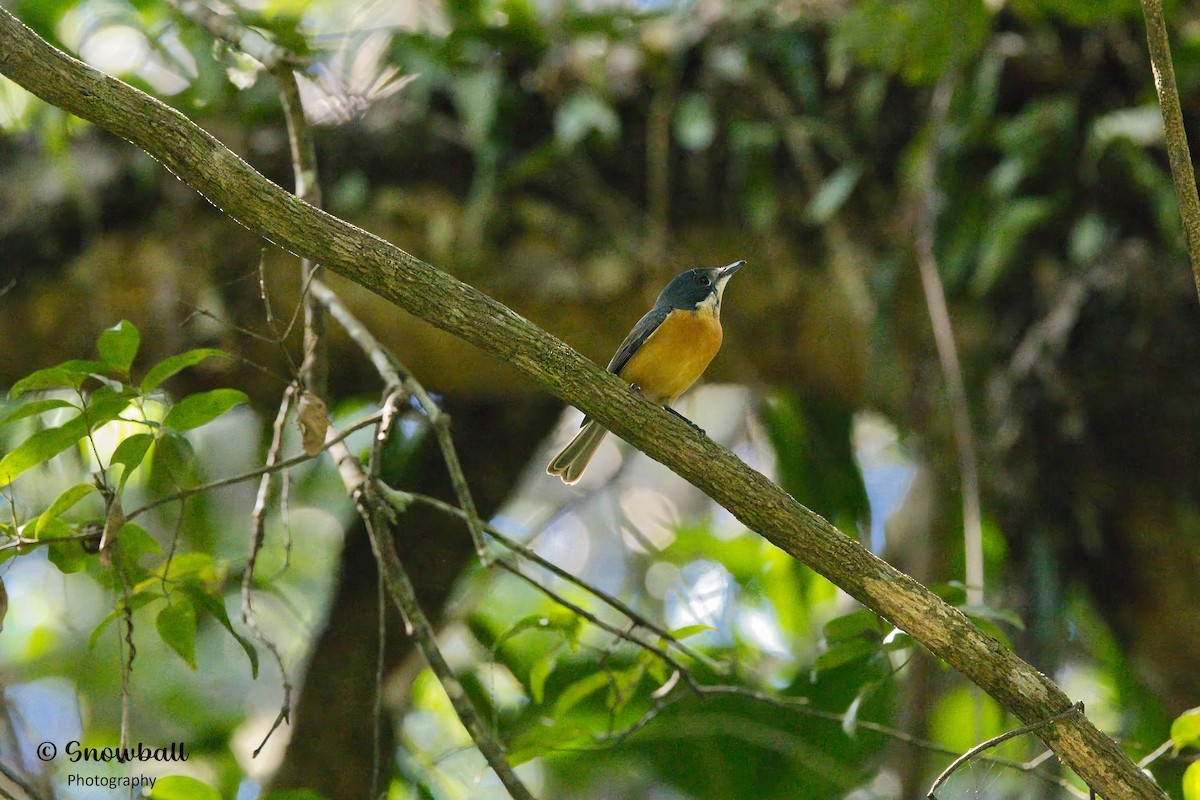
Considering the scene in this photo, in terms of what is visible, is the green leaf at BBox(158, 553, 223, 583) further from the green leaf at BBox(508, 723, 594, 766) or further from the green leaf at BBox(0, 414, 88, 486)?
the green leaf at BBox(508, 723, 594, 766)

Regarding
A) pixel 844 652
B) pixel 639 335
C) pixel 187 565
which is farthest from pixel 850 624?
pixel 639 335

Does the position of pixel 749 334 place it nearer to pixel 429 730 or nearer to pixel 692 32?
pixel 692 32

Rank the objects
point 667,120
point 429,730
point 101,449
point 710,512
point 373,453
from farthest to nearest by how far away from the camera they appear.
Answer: point 429,730, point 710,512, point 667,120, point 101,449, point 373,453

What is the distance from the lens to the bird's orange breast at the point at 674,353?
13.4ft

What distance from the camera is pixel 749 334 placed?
16.9 feet

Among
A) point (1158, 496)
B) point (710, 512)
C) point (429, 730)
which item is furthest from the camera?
point (429, 730)

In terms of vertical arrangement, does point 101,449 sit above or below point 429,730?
above

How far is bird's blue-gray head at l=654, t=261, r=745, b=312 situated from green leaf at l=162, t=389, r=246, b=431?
224 cm

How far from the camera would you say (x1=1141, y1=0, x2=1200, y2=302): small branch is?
2.09m

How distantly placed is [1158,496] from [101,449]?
462 cm

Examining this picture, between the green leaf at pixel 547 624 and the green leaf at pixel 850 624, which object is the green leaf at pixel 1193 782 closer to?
the green leaf at pixel 850 624

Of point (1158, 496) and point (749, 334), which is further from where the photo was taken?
point (749, 334)

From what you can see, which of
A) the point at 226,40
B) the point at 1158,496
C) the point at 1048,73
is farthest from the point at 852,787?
the point at 226,40

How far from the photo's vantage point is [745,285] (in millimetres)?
5078
